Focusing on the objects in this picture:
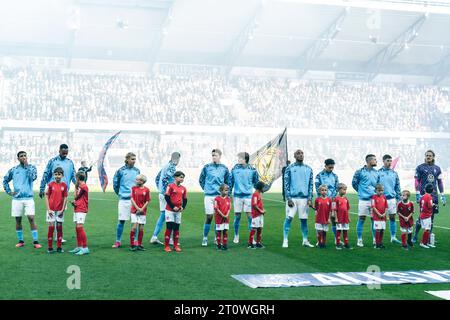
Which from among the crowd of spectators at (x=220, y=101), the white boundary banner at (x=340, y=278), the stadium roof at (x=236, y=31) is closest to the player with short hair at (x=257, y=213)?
the white boundary banner at (x=340, y=278)

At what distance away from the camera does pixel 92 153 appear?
39.5m

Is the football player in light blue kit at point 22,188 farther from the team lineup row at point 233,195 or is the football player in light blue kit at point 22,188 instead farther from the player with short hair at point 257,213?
the player with short hair at point 257,213

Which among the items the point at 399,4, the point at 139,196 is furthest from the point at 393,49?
the point at 139,196

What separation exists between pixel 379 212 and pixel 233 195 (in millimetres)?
2938

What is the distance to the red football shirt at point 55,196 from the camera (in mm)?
10031

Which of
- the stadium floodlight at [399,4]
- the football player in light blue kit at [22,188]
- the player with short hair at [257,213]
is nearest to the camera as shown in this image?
the football player in light blue kit at [22,188]

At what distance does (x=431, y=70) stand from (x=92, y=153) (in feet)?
95.6

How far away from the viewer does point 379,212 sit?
1130 cm

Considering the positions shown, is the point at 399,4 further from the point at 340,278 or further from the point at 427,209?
the point at 340,278

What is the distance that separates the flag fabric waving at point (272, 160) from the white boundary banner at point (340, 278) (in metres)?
7.82

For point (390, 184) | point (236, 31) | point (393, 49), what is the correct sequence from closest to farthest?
1. point (390, 184)
2. point (236, 31)
3. point (393, 49)

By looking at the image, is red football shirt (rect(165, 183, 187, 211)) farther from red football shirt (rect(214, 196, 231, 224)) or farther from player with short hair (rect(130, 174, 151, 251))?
red football shirt (rect(214, 196, 231, 224))

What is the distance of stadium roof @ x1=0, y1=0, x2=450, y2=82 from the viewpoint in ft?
124
